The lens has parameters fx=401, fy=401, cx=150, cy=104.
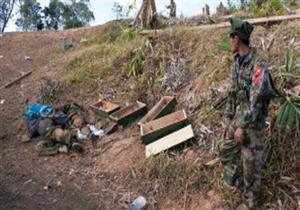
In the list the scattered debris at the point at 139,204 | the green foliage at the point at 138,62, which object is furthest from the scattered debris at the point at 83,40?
the scattered debris at the point at 139,204

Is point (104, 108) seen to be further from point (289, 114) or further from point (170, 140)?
point (289, 114)

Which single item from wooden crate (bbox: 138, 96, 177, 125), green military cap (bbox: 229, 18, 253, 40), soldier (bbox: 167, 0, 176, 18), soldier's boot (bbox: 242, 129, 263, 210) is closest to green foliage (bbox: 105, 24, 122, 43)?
soldier (bbox: 167, 0, 176, 18)

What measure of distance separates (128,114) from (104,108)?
0.53 metres

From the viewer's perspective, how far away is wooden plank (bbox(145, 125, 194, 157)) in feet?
14.8

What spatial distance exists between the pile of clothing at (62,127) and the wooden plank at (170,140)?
3.35 feet

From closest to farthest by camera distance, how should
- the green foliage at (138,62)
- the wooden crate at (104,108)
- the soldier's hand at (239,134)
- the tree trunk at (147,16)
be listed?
the soldier's hand at (239,134) → the wooden crate at (104,108) → the green foliage at (138,62) → the tree trunk at (147,16)

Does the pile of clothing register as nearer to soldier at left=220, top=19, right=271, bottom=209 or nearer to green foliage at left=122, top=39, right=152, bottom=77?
green foliage at left=122, top=39, right=152, bottom=77

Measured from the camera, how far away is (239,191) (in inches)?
145

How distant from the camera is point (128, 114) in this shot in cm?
542

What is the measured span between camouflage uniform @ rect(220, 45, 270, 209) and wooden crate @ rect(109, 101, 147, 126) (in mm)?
1969

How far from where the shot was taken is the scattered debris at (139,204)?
3971mm

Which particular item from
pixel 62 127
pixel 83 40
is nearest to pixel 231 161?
pixel 62 127

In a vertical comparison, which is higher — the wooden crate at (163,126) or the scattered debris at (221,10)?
the scattered debris at (221,10)

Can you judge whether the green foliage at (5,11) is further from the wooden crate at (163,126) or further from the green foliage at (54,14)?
the wooden crate at (163,126)
